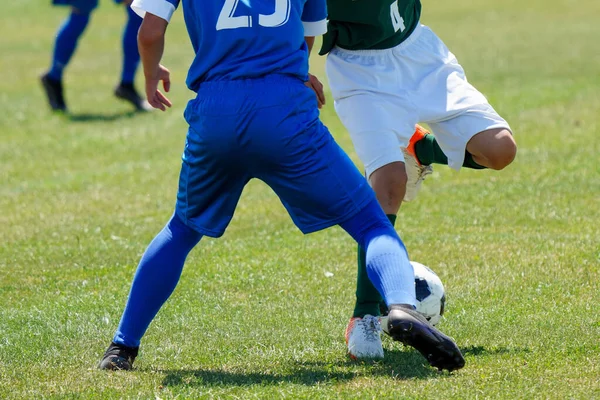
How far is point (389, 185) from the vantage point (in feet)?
16.6

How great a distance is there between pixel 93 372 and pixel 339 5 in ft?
6.99

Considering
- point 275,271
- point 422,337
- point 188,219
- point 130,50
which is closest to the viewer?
point 422,337

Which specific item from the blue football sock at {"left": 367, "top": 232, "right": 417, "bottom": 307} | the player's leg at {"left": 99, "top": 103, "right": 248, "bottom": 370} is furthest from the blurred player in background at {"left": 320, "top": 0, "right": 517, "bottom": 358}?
the player's leg at {"left": 99, "top": 103, "right": 248, "bottom": 370}

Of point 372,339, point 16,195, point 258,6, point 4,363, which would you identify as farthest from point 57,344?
point 16,195

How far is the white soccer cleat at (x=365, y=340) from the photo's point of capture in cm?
460

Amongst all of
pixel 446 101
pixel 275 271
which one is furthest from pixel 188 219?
pixel 275 271

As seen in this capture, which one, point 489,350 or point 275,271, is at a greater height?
point 489,350

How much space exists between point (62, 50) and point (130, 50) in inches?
32.7

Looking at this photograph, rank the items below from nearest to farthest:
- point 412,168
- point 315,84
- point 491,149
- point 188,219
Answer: point 188,219 → point 315,84 → point 491,149 → point 412,168

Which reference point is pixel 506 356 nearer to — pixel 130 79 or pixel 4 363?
pixel 4 363

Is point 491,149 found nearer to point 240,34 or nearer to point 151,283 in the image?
point 240,34

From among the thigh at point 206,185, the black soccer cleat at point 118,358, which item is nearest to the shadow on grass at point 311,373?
the black soccer cleat at point 118,358

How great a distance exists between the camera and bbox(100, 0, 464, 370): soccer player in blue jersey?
407 cm

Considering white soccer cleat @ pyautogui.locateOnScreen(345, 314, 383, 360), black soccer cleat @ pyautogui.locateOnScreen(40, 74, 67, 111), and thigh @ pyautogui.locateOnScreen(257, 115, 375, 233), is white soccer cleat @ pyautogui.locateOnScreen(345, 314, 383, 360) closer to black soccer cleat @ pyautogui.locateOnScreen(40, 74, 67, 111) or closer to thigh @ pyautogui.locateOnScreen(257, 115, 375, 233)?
thigh @ pyautogui.locateOnScreen(257, 115, 375, 233)
